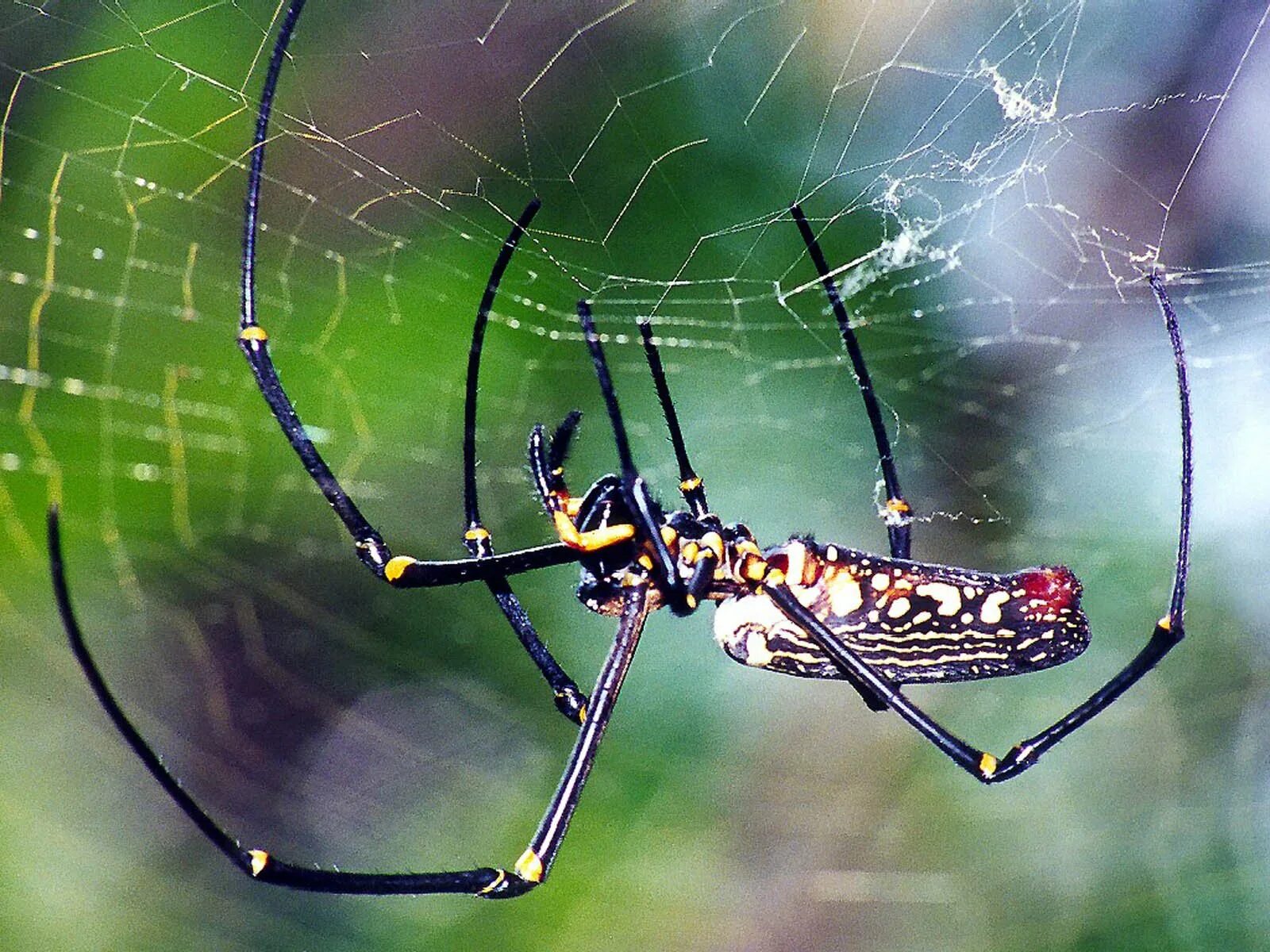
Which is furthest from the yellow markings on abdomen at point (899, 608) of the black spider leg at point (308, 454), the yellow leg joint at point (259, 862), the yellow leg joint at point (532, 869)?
the yellow leg joint at point (259, 862)

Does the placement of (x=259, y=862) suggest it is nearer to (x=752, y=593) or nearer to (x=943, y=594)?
(x=752, y=593)

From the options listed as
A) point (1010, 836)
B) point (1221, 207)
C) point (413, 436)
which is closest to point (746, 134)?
point (413, 436)

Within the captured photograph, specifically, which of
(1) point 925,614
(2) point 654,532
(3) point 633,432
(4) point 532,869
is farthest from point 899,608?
(3) point 633,432

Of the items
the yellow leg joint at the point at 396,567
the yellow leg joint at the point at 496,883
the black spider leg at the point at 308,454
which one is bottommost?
the yellow leg joint at the point at 496,883

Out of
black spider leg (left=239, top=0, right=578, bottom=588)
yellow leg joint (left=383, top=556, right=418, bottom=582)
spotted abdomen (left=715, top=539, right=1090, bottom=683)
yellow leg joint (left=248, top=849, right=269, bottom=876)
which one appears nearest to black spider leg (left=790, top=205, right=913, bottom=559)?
spotted abdomen (left=715, top=539, right=1090, bottom=683)

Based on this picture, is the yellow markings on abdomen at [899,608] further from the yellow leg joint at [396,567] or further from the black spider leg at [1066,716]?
the yellow leg joint at [396,567]

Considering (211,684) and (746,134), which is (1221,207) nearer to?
(746,134)
